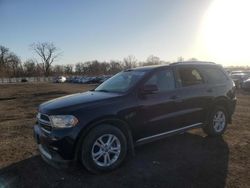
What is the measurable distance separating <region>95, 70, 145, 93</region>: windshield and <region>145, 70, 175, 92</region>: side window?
0.24 meters

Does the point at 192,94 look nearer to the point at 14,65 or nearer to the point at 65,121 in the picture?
the point at 65,121

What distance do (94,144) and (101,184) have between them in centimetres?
63

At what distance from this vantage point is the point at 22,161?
192 inches

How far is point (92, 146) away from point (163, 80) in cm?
201

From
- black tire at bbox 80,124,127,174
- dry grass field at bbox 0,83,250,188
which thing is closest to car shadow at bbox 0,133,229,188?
dry grass field at bbox 0,83,250,188

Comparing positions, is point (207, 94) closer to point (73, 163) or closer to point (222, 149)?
point (222, 149)

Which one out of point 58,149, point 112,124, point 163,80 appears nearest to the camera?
point 58,149

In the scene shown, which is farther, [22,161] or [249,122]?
[249,122]

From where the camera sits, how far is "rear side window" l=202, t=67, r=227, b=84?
5989mm

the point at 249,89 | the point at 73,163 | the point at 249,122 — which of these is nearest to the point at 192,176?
the point at 73,163

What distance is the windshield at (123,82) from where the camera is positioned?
15.7ft

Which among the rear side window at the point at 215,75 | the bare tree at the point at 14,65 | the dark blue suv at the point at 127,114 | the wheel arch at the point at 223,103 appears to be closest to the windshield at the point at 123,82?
the dark blue suv at the point at 127,114

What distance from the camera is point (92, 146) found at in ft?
13.2

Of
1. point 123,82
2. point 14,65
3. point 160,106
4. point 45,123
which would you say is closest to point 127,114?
point 160,106
